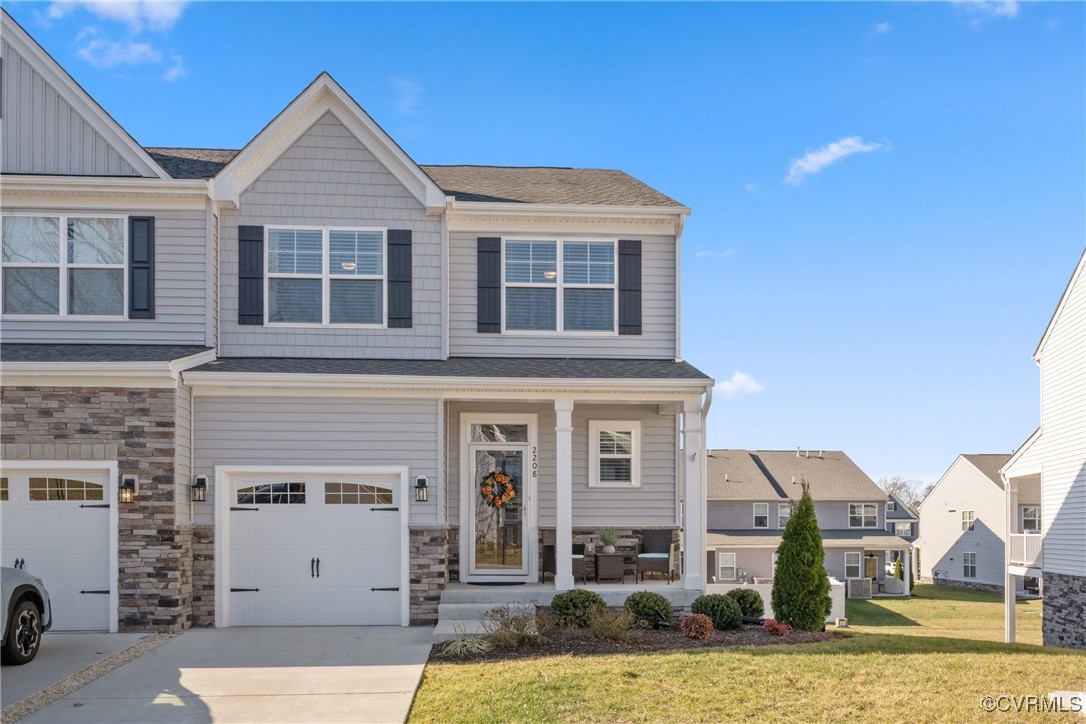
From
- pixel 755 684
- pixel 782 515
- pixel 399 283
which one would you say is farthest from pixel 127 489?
pixel 782 515

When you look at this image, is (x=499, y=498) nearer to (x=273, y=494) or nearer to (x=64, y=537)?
(x=273, y=494)

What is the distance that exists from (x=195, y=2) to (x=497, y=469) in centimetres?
→ 860

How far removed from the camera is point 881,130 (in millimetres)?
17422

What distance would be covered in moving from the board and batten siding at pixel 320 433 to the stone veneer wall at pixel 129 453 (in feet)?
2.70

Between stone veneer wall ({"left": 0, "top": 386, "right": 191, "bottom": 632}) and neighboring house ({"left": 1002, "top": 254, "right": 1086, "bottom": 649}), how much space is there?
17793 mm

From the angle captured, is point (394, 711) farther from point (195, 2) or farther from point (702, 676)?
point (195, 2)

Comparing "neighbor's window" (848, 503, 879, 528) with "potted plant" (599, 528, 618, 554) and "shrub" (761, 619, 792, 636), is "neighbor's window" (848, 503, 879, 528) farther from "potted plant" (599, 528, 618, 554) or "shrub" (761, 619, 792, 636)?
"shrub" (761, 619, 792, 636)

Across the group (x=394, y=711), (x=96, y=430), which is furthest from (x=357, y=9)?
(x=394, y=711)

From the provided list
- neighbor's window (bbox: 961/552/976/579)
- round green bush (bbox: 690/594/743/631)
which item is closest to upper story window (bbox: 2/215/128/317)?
round green bush (bbox: 690/594/743/631)

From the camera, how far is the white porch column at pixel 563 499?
42.0 feet

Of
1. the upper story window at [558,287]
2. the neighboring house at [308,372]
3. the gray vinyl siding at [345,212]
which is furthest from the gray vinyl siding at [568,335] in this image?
the gray vinyl siding at [345,212]

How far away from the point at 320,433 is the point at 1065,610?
16.9 meters

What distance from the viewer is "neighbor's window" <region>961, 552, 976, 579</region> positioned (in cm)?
4269

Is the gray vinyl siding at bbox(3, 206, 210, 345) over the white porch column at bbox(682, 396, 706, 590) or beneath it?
over
